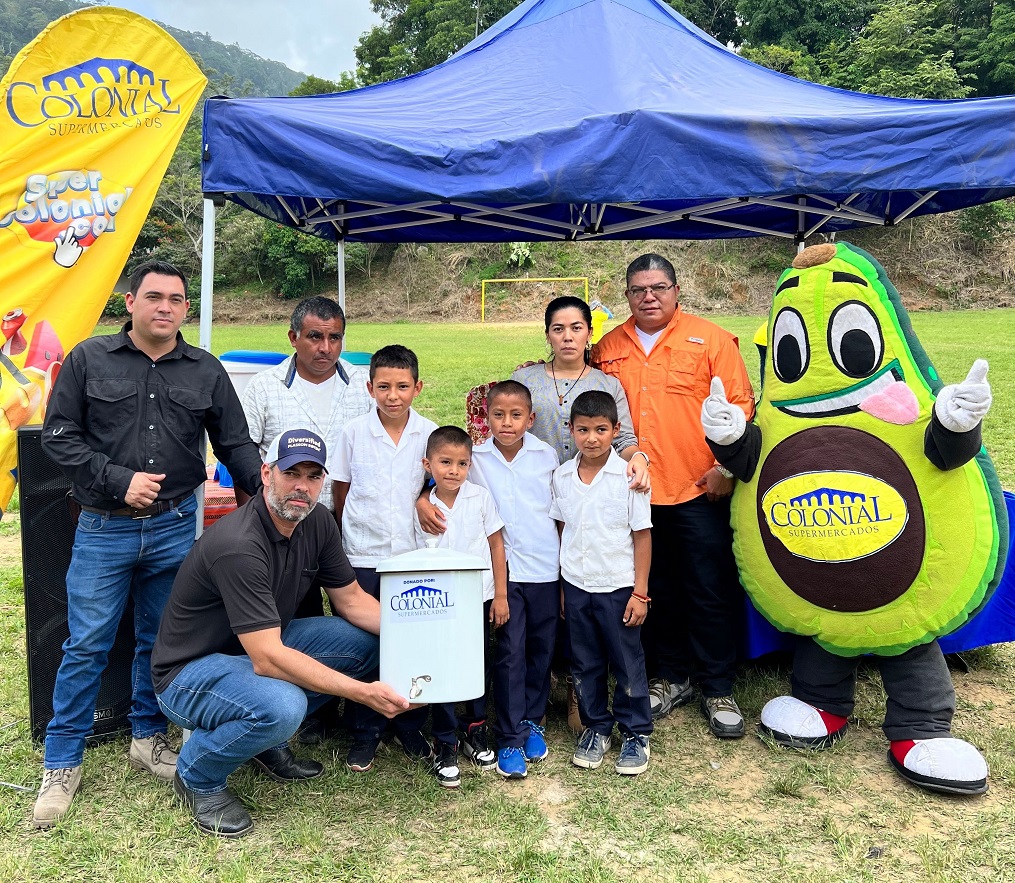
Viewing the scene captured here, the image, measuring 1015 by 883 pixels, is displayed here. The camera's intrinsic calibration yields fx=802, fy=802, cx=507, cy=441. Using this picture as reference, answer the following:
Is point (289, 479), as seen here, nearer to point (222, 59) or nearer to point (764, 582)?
point (764, 582)

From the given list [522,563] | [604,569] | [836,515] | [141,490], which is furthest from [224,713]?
[836,515]

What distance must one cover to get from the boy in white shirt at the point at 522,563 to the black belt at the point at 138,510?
111cm

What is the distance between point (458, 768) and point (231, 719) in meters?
0.86

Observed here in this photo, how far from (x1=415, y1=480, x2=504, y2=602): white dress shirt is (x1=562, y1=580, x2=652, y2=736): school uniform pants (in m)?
0.34

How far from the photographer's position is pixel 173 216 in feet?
123

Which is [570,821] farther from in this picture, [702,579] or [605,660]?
[702,579]

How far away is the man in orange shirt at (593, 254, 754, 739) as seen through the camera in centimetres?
329

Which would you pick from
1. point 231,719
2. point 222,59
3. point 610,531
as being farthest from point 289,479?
point 222,59

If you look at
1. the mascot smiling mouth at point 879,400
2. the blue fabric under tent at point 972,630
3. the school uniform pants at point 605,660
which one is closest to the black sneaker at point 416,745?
the school uniform pants at point 605,660

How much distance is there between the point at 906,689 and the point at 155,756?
9.20ft

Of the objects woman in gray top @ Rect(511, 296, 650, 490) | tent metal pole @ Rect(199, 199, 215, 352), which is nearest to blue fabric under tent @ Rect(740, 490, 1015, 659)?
woman in gray top @ Rect(511, 296, 650, 490)

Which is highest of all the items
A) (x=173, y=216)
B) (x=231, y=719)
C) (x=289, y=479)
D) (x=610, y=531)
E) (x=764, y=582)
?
(x=173, y=216)

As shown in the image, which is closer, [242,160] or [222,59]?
[242,160]

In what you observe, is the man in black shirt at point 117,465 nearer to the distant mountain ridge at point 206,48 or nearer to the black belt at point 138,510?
the black belt at point 138,510
